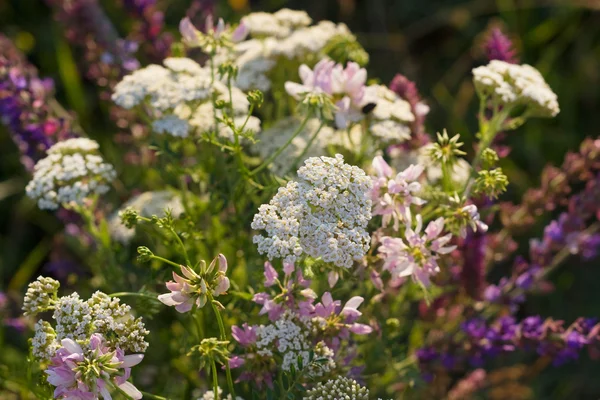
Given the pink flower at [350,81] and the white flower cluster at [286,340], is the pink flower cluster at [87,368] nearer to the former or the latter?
the white flower cluster at [286,340]

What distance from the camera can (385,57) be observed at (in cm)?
402

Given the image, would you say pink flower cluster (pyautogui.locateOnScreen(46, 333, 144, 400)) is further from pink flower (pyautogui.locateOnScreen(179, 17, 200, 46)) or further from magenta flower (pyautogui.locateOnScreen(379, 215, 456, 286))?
pink flower (pyautogui.locateOnScreen(179, 17, 200, 46))

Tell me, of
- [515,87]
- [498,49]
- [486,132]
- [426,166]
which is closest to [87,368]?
[426,166]

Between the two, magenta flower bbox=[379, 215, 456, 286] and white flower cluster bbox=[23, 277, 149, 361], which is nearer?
white flower cluster bbox=[23, 277, 149, 361]

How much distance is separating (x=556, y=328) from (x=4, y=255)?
2605mm

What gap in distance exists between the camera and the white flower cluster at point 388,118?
7.00 feet

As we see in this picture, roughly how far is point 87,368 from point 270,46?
1314mm

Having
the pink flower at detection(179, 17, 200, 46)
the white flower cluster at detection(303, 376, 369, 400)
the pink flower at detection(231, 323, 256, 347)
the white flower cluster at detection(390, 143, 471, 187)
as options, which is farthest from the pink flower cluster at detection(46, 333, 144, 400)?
the white flower cluster at detection(390, 143, 471, 187)

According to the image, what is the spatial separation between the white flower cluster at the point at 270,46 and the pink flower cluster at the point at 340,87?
0.28 metres

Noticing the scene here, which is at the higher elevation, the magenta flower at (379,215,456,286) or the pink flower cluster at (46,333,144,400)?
the magenta flower at (379,215,456,286)

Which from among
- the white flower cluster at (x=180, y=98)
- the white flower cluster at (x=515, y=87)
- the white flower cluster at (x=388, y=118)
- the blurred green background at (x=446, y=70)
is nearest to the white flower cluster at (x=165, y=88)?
the white flower cluster at (x=180, y=98)

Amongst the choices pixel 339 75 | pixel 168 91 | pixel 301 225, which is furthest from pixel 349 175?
pixel 168 91

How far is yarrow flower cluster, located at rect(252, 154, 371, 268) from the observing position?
1613 millimetres

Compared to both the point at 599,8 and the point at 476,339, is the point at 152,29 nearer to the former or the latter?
the point at 476,339
